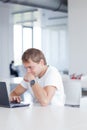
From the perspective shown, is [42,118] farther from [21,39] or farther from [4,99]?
[21,39]

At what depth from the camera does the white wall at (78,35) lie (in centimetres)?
511

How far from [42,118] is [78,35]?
346cm

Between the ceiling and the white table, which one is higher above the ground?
the ceiling

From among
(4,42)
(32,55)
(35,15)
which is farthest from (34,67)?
(35,15)

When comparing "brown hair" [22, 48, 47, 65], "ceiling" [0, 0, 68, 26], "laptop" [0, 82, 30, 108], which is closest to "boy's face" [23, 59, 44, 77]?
"brown hair" [22, 48, 47, 65]

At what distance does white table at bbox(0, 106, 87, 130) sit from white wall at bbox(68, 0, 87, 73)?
292 cm

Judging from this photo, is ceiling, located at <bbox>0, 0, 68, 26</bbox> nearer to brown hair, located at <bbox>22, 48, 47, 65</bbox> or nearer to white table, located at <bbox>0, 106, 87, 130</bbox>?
brown hair, located at <bbox>22, 48, 47, 65</bbox>

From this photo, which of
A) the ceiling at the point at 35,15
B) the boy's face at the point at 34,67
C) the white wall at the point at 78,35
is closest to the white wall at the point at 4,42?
the ceiling at the point at 35,15

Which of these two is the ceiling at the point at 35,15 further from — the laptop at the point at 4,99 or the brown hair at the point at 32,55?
the laptop at the point at 4,99

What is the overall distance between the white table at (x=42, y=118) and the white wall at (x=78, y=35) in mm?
2922

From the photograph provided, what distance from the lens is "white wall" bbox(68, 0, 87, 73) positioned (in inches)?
A: 201

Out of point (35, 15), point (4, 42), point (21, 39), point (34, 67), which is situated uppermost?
point (35, 15)

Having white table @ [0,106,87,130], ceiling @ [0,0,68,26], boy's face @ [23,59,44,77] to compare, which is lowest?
white table @ [0,106,87,130]

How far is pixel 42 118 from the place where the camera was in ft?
6.23
